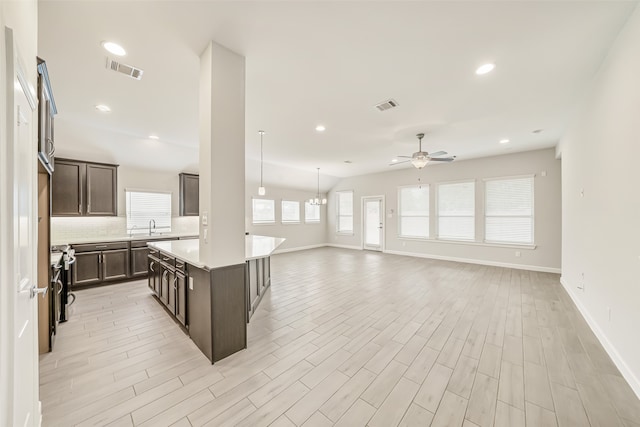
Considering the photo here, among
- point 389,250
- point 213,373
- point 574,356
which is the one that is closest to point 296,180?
point 389,250

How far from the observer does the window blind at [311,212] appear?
9758 mm

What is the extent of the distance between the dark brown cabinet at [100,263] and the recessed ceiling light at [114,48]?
385 cm

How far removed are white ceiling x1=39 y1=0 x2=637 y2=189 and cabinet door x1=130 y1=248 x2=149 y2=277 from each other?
2109 millimetres

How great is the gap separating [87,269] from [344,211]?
7.86 metres

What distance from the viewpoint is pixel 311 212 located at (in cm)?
1002

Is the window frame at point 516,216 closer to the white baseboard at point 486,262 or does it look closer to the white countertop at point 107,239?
the white baseboard at point 486,262

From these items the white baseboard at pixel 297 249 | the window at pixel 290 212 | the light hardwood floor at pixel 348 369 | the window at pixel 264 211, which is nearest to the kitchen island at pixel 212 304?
the light hardwood floor at pixel 348 369

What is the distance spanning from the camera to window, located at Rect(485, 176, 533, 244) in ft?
19.7

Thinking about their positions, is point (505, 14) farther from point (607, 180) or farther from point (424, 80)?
point (607, 180)

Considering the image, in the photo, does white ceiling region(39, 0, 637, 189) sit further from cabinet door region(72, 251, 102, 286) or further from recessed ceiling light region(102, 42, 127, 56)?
cabinet door region(72, 251, 102, 286)

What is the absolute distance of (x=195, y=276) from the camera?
Answer: 8.42ft

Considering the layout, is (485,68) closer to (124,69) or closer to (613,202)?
(613,202)

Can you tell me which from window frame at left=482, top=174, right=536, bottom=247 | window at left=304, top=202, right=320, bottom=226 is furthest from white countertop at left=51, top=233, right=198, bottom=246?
window frame at left=482, top=174, right=536, bottom=247

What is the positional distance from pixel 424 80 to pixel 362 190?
6.55 meters
